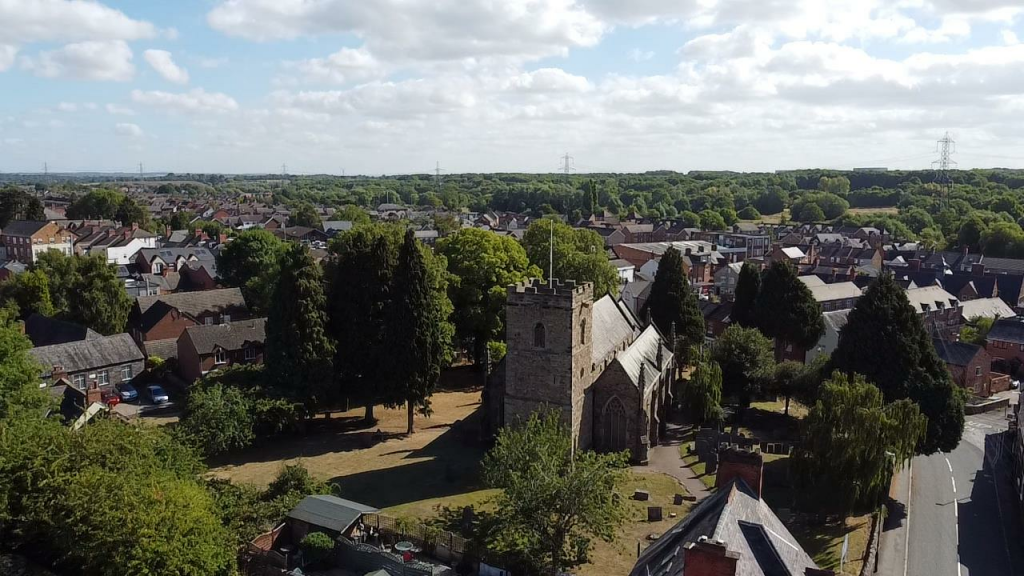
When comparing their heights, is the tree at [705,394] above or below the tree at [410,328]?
below

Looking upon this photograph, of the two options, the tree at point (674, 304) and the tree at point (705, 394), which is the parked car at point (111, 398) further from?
the tree at point (674, 304)

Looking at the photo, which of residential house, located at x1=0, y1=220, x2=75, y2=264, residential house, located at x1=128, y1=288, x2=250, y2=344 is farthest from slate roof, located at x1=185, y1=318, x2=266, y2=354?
residential house, located at x1=0, y1=220, x2=75, y2=264

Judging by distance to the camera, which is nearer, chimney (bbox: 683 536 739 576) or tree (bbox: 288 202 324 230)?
chimney (bbox: 683 536 739 576)

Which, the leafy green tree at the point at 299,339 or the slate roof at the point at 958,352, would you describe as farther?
the slate roof at the point at 958,352

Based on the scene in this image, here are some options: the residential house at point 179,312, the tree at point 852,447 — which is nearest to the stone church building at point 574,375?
the tree at point 852,447

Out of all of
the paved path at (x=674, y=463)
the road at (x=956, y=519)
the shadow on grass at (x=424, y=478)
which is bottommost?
the road at (x=956, y=519)

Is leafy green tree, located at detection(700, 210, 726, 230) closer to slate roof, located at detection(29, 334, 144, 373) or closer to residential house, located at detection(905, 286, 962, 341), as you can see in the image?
residential house, located at detection(905, 286, 962, 341)

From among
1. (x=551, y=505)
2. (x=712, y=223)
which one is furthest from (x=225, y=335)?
(x=712, y=223)
